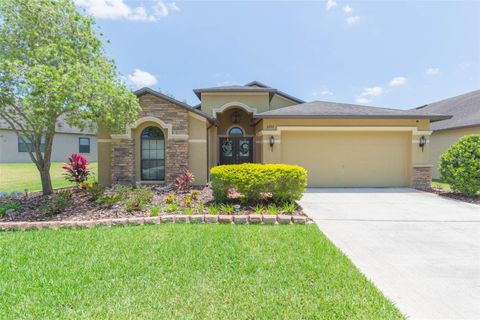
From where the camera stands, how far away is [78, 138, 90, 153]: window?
24.7 metres

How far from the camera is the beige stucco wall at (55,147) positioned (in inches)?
808

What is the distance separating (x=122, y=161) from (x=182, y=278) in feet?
25.7

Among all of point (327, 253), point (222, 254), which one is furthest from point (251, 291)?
point (327, 253)

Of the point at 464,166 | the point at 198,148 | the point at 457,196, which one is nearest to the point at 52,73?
the point at 198,148

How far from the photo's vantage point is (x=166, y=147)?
9.70 metres

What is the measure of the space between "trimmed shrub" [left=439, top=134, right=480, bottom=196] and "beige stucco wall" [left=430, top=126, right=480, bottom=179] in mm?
4801

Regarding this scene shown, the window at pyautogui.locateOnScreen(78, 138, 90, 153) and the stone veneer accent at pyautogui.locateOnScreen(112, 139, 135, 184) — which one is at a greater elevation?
the window at pyautogui.locateOnScreen(78, 138, 90, 153)

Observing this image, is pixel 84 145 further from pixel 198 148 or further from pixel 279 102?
pixel 279 102

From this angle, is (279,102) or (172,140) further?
(279,102)

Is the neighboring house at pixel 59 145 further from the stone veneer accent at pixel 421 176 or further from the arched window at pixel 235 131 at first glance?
the stone veneer accent at pixel 421 176

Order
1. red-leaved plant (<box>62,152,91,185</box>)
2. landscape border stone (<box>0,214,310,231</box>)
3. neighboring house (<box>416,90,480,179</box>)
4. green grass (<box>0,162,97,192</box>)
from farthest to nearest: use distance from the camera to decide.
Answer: neighboring house (<box>416,90,480,179</box>) → green grass (<box>0,162,97,192</box>) → red-leaved plant (<box>62,152,91,185</box>) → landscape border stone (<box>0,214,310,231</box>)

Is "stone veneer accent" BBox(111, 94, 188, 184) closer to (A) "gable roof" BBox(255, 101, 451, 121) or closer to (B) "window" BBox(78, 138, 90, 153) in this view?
(A) "gable roof" BBox(255, 101, 451, 121)

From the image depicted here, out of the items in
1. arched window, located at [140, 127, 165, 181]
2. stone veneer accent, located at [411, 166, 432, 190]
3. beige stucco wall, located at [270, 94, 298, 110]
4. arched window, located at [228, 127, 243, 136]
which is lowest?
stone veneer accent, located at [411, 166, 432, 190]

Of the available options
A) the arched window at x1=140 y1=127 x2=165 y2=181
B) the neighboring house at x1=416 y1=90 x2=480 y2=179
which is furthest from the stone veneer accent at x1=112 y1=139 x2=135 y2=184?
the neighboring house at x1=416 y1=90 x2=480 y2=179
